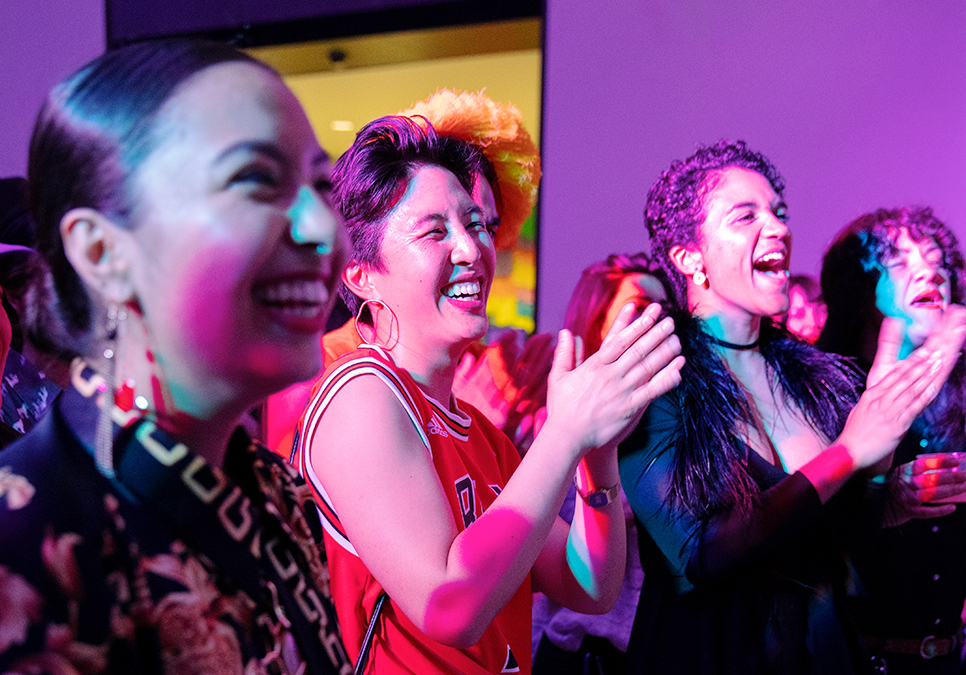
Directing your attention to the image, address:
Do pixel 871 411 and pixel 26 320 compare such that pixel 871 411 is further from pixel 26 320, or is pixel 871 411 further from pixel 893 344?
pixel 26 320

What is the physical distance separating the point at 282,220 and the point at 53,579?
0.28 m

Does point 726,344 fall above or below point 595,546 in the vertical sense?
above

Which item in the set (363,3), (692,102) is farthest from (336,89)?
(692,102)

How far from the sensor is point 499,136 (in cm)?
127

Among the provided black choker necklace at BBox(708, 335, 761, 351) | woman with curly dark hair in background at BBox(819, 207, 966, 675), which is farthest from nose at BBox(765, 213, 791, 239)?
woman with curly dark hair in background at BBox(819, 207, 966, 675)

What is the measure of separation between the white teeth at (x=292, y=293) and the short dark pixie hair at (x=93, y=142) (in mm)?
105

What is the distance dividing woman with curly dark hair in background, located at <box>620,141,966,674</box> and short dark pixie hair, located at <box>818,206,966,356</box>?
287 millimetres

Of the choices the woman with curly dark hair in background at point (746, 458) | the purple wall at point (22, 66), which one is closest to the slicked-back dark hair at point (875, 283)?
the woman with curly dark hair in background at point (746, 458)

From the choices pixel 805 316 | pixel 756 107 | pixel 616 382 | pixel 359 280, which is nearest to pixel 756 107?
pixel 756 107

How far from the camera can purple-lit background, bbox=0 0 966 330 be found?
304 cm

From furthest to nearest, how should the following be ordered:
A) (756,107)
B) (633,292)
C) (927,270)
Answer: (756,107), (633,292), (927,270)

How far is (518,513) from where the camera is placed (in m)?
0.84

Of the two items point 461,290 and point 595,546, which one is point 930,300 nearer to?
point 595,546

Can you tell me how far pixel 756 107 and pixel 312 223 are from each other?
9.90 ft
